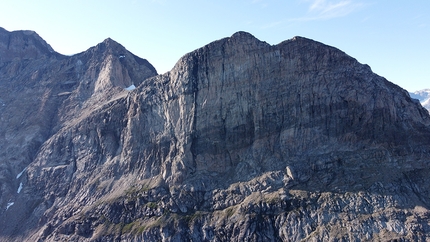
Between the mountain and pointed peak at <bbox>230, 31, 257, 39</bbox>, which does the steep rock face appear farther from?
pointed peak at <bbox>230, 31, 257, 39</bbox>

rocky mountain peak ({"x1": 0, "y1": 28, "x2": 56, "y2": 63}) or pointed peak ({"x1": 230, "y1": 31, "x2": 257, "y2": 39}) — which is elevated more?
rocky mountain peak ({"x1": 0, "y1": 28, "x2": 56, "y2": 63})

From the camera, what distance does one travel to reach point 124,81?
17350 centimetres

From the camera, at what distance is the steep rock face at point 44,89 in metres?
144

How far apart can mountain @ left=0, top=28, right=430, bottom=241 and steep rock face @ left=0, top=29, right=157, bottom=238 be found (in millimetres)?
6865

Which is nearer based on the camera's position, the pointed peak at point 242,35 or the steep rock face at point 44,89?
the pointed peak at point 242,35

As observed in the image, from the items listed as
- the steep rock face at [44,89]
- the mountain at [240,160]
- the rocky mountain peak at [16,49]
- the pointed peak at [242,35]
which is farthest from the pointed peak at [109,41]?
the pointed peak at [242,35]

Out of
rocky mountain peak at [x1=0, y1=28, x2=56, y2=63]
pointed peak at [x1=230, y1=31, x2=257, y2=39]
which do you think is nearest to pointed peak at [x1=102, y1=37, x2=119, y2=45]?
rocky mountain peak at [x1=0, y1=28, x2=56, y2=63]

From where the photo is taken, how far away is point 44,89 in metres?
173

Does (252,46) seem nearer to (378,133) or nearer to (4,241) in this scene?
(378,133)

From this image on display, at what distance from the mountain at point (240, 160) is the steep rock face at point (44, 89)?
6.86 meters

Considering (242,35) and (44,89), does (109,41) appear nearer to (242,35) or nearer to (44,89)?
(44,89)

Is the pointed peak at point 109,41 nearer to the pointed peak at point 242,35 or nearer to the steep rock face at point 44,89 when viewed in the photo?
the steep rock face at point 44,89

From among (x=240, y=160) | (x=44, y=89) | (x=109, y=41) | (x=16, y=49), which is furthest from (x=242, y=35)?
(x=16, y=49)

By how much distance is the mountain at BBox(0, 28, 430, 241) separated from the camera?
93938 millimetres
